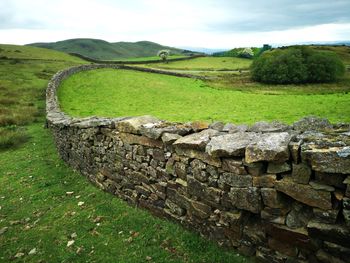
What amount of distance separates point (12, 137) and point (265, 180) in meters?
14.6

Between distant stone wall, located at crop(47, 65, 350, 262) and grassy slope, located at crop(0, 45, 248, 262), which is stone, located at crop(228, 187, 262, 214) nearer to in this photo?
distant stone wall, located at crop(47, 65, 350, 262)

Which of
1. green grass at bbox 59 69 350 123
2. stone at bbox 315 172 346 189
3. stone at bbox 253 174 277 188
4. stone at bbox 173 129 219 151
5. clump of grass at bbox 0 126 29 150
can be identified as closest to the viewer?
stone at bbox 315 172 346 189

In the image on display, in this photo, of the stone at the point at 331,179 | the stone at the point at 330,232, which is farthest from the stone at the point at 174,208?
the stone at the point at 331,179

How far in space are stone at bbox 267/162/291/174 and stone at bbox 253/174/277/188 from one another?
0.09 m

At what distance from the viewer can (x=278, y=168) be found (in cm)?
481

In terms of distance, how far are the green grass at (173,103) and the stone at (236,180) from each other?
11.9m

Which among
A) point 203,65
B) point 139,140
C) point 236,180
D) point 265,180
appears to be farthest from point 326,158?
point 203,65

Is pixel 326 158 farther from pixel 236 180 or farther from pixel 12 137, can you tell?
pixel 12 137

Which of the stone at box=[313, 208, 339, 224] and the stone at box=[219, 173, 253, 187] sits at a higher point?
the stone at box=[219, 173, 253, 187]

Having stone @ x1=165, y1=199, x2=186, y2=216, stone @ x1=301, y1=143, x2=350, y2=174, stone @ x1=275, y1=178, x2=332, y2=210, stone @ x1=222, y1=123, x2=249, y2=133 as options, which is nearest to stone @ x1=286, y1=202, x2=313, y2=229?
stone @ x1=275, y1=178, x2=332, y2=210

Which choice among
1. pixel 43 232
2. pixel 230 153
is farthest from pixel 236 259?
pixel 43 232

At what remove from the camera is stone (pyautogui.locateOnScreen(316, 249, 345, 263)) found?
14.9ft

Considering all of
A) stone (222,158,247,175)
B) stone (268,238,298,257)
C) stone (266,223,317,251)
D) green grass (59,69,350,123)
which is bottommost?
green grass (59,69,350,123)

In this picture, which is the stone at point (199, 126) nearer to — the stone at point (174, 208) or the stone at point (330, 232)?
the stone at point (174, 208)
